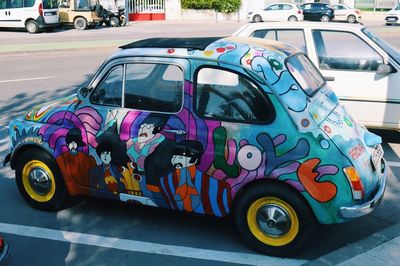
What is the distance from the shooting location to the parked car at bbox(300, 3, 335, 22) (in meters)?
37.8

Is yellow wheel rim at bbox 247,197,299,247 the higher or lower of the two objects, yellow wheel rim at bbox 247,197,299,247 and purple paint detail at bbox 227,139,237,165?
the lower

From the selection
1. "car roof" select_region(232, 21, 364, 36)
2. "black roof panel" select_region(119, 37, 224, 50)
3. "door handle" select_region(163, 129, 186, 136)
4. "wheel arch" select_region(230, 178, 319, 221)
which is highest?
"car roof" select_region(232, 21, 364, 36)

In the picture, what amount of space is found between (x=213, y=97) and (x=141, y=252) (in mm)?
1390

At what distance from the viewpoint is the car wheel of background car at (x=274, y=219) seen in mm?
3971

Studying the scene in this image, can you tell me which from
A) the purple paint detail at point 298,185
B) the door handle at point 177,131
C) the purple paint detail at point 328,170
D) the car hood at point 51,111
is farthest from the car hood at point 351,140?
the car hood at point 51,111

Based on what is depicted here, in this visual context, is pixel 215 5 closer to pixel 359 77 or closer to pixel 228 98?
pixel 359 77

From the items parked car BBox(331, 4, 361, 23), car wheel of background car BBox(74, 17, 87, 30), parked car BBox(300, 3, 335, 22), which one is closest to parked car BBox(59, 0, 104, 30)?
car wheel of background car BBox(74, 17, 87, 30)

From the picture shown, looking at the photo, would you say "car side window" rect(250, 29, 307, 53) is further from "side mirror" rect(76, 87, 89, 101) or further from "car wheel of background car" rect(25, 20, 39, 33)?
"car wheel of background car" rect(25, 20, 39, 33)

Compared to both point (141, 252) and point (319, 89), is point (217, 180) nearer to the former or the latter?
point (141, 252)

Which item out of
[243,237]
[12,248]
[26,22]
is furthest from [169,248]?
[26,22]

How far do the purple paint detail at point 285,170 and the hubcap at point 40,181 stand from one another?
222 cm

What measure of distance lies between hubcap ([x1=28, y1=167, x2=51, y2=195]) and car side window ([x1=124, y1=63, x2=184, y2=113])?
112 cm

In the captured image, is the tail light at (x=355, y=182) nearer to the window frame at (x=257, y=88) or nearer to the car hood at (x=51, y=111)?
the window frame at (x=257, y=88)

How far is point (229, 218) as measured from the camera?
4.91 metres
